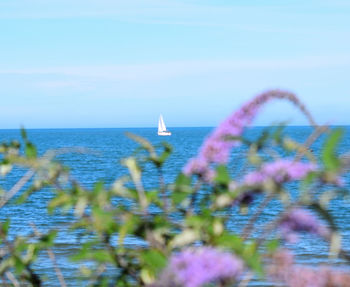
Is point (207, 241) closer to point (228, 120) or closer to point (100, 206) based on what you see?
point (100, 206)

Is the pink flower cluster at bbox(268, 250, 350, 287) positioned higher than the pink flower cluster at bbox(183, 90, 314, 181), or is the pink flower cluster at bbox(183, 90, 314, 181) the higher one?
the pink flower cluster at bbox(183, 90, 314, 181)

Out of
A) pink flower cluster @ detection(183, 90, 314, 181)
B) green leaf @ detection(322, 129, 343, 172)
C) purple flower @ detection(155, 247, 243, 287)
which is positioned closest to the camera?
purple flower @ detection(155, 247, 243, 287)

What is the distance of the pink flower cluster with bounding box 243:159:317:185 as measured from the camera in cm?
142

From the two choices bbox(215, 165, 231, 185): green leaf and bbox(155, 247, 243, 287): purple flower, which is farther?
bbox(215, 165, 231, 185): green leaf

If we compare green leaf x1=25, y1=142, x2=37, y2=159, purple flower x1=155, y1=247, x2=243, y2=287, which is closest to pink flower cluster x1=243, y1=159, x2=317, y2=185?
purple flower x1=155, y1=247, x2=243, y2=287

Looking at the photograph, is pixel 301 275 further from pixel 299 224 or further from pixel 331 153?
pixel 331 153

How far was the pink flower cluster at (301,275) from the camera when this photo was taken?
136 cm

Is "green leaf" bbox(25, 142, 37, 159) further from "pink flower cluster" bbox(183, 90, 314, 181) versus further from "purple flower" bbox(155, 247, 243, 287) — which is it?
"purple flower" bbox(155, 247, 243, 287)

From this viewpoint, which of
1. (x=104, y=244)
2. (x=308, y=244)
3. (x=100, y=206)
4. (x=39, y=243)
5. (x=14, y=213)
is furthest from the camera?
(x=14, y=213)

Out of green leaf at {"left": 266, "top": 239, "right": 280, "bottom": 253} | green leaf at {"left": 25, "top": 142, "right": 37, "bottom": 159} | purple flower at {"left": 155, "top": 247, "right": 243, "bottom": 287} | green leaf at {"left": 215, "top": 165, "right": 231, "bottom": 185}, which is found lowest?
green leaf at {"left": 266, "top": 239, "right": 280, "bottom": 253}

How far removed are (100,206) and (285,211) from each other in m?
0.40

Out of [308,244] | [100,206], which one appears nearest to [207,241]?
[100,206]

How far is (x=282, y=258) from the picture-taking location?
4.74 ft

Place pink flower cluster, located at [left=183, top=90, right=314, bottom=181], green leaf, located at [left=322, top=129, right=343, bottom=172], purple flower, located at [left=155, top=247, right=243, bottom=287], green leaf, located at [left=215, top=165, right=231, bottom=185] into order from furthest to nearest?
1. pink flower cluster, located at [left=183, top=90, right=314, bottom=181]
2. green leaf, located at [left=215, top=165, right=231, bottom=185]
3. green leaf, located at [left=322, top=129, right=343, bottom=172]
4. purple flower, located at [left=155, top=247, right=243, bottom=287]
